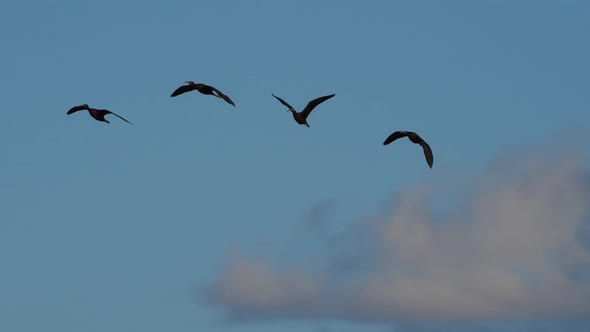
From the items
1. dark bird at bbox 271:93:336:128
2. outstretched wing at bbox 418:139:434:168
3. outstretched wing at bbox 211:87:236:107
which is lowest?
outstretched wing at bbox 418:139:434:168

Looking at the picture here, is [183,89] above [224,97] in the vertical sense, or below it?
above

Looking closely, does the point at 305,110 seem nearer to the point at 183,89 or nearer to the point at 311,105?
the point at 311,105

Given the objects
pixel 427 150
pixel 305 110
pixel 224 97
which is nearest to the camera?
pixel 427 150

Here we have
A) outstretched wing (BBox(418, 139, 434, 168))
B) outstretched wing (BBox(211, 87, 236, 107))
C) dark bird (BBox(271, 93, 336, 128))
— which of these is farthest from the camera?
dark bird (BBox(271, 93, 336, 128))

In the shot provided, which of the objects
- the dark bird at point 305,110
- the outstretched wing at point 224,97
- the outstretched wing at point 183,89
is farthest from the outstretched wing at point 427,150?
the outstretched wing at point 183,89

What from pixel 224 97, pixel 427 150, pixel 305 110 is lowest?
pixel 427 150

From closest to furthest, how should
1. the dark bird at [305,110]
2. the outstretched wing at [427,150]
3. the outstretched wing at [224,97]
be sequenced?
the outstretched wing at [427,150]
the outstretched wing at [224,97]
the dark bird at [305,110]

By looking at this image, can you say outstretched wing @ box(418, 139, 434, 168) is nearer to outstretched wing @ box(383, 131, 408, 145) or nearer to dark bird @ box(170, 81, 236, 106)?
outstretched wing @ box(383, 131, 408, 145)

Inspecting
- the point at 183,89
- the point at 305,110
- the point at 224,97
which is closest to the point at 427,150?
the point at 305,110

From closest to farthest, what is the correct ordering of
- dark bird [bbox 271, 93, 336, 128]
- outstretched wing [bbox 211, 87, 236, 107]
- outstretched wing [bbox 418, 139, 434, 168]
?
outstretched wing [bbox 418, 139, 434, 168]
outstretched wing [bbox 211, 87, 236, 107]
dark bird [bbox 271, 93, 336, 128]

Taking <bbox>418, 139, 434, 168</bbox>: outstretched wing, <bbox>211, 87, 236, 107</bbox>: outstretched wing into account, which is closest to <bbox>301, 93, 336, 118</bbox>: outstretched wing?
<bbox>211, 87, 236, 107</bbox>: outstretched wing

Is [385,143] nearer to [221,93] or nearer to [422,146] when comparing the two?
[422,146]

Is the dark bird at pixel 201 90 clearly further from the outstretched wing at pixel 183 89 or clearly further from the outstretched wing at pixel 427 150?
the outstretched wing at pixel 427 150

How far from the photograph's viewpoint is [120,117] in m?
99.4
